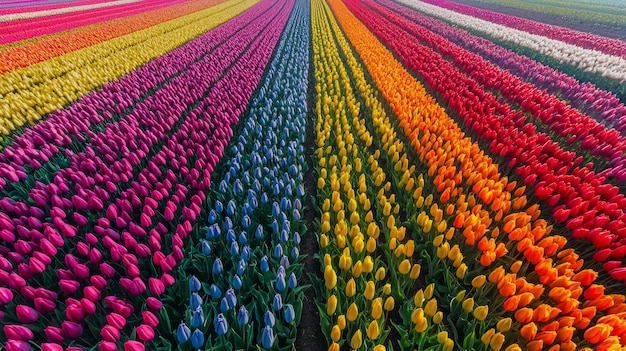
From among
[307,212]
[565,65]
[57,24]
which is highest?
[57,24]

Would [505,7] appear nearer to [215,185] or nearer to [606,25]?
[606,25]

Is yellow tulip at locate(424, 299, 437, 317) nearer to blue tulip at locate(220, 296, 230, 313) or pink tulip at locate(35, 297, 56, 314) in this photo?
blue tulip at locate(220, 296, 230, 313)

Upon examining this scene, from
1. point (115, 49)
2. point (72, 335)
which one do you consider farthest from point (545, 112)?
point (115, 49)

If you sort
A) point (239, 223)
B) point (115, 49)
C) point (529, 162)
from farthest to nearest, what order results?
1. point (115, 49)
2. point (529, 162)
3. point (239, 223)

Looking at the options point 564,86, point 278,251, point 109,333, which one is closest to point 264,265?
point 278,251

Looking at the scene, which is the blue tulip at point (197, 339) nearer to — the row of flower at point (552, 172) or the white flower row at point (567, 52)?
the row of flower at point (552, 172)

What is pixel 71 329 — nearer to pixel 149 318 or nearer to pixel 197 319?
pixel 149 318
